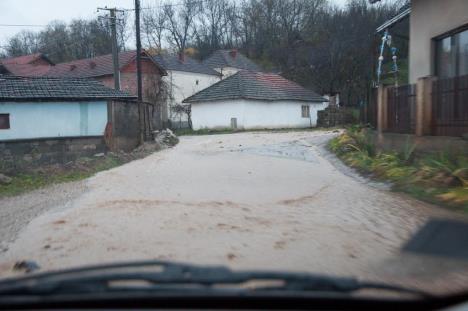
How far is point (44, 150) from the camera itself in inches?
666

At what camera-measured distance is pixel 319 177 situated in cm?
1151

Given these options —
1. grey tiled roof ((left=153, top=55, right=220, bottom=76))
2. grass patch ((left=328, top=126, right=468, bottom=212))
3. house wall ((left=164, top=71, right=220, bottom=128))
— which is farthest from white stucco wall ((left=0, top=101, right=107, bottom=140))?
grey tiled roof ((left=153, top=55, right=220, bottom=76))

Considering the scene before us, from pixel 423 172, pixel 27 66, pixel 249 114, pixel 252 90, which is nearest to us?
pixel 423 172

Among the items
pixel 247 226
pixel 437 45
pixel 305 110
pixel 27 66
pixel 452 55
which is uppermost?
pixel 27 66

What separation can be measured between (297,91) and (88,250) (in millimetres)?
33846

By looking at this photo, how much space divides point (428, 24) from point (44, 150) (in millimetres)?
12416

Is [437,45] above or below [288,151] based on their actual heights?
above

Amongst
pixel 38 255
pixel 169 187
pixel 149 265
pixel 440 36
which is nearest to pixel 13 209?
pixel 169 187

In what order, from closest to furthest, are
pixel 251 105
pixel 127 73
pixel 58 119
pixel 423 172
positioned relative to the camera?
pixel 423 172, pixel 58 119, pixel 251 105, pixel 127 73

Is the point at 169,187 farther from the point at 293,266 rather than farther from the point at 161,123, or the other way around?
the point at 161,123

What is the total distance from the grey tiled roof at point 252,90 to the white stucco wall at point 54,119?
53.3 feet

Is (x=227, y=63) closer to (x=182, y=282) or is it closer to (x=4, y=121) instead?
(x=4, y=121)

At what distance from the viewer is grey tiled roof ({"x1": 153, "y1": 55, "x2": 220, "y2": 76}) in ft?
144

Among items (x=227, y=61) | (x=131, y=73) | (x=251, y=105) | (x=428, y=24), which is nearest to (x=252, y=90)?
(x=251, y=105)
